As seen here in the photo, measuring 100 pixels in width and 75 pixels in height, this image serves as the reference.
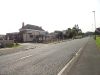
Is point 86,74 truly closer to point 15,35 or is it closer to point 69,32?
point 15,35

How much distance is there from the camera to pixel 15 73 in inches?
431

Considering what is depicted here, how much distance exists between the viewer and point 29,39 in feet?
287

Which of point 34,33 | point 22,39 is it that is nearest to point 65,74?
point 22,39

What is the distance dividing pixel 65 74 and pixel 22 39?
72.3m

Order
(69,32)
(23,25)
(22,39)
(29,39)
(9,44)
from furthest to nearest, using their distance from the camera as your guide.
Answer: (69,32), (23,25), (29,39), (22,39), (9,44)

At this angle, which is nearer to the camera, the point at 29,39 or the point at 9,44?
the point at 9,44

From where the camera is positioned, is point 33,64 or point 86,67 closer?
point 86,67

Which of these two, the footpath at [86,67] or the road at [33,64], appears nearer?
the footpath at [86,67]

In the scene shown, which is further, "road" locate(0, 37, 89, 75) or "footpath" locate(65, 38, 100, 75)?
"road" locate(0, 37, 89, 75)

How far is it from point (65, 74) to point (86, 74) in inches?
38.0

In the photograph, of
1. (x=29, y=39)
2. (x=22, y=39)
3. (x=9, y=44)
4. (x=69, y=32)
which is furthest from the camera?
(x=69, y=32)

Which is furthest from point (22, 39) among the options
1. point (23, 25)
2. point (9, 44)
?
point (9, 44)

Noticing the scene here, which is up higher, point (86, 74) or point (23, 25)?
point (23, 25)

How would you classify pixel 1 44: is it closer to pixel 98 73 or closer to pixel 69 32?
pixel 98 73
